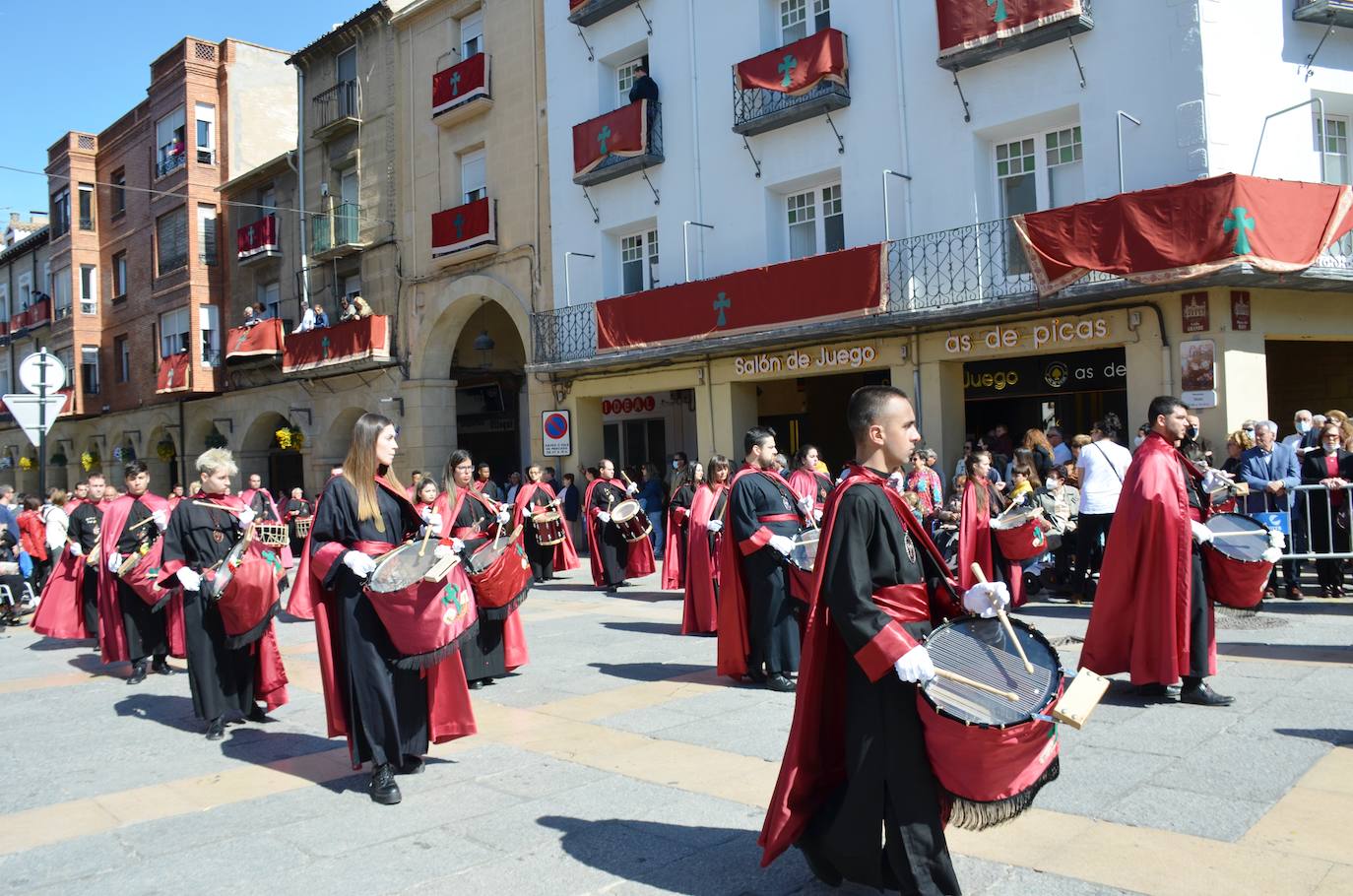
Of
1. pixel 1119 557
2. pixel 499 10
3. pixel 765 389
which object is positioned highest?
pixel 499 10

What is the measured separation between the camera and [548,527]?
632 inches

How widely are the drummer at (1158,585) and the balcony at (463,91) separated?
19.3 meters

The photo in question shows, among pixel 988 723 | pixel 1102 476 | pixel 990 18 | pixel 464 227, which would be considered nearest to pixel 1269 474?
pixel 1102 476

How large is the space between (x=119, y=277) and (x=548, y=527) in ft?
91.5

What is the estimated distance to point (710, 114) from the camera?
19.0 meters

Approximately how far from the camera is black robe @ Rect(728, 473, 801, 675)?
8016mm

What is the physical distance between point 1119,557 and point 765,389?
1447cm

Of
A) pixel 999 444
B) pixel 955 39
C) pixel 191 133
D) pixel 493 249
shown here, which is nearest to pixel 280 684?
pixel 999 444

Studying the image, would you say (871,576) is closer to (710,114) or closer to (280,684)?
(280,684)

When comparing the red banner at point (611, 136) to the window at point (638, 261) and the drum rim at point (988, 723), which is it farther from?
the drum rim at point (988, 723)

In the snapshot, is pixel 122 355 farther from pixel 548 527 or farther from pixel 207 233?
pixel 548 527

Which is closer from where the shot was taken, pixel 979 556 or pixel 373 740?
pixel 373 740

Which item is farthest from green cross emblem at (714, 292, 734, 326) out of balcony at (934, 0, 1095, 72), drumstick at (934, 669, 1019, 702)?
drumstick at (934, 669, 1019, 702)

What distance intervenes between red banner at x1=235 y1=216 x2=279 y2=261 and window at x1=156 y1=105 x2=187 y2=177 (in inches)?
161
